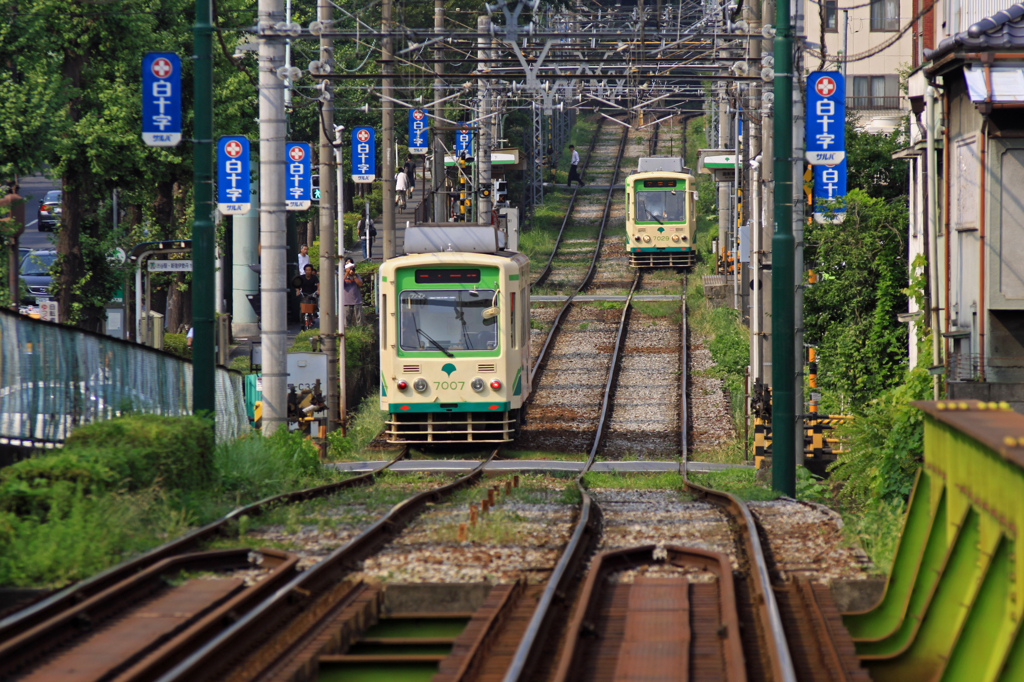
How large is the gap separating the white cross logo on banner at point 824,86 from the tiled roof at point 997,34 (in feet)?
13.0

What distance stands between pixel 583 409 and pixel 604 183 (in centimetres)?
4355

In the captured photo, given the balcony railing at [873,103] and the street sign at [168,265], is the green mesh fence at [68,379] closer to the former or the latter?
the street sign at [168,265]

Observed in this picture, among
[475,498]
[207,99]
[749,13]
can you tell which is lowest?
[475,498]

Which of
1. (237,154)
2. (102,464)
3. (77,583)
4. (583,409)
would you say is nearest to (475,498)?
(102,464)

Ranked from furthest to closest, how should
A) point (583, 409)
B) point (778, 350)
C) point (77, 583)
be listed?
point (583, 409)
point (778, 350)
point (77, 583)

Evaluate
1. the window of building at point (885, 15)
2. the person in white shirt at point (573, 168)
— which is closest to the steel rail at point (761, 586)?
the window of building at point (885, 15)

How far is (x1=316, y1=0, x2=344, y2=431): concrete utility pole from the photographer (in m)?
21.1

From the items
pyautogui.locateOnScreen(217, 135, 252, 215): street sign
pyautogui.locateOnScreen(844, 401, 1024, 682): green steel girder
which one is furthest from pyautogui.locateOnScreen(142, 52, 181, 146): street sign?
pyautogui.locateOnScreen(844, 401, 1024, 682): green steel girder

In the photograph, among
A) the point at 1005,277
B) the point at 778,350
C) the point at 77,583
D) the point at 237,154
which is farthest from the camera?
the point at 237,154

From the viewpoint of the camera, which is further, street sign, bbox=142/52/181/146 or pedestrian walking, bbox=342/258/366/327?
pedestrian walking, bbox=342/258/366/327

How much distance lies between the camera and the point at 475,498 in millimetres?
14461

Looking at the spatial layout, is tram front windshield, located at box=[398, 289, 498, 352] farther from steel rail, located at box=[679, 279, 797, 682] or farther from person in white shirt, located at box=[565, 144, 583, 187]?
person in white shirt, located at box=[565, 144, 583, 187]

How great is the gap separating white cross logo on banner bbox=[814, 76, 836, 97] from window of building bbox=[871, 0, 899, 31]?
3535 cm

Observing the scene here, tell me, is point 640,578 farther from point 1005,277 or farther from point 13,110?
point 13,110
